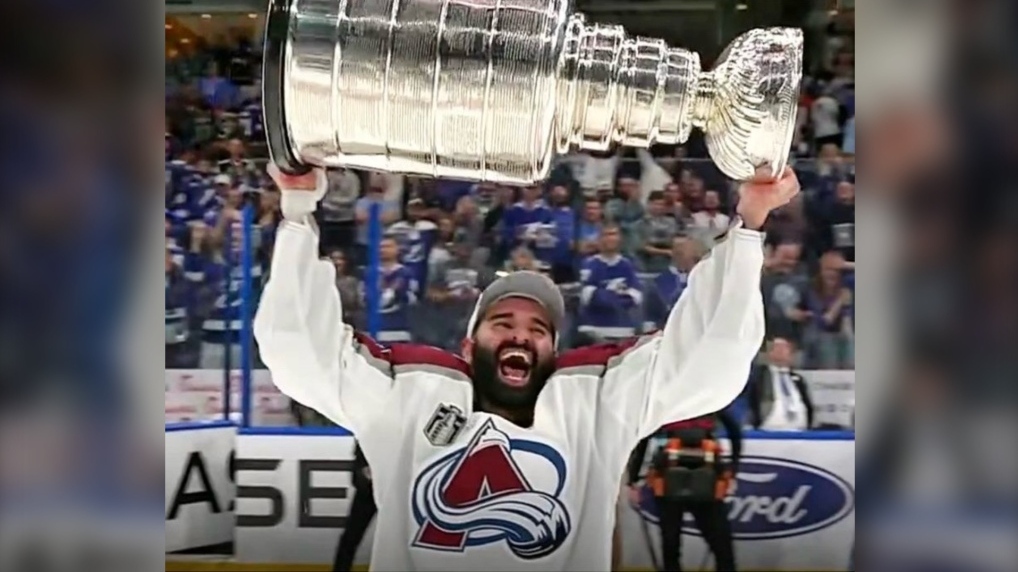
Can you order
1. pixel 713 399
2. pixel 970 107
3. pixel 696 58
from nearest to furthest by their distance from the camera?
pixel 970 107 < pixel 696 58 < pixel 713 399

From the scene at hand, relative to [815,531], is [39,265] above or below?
above

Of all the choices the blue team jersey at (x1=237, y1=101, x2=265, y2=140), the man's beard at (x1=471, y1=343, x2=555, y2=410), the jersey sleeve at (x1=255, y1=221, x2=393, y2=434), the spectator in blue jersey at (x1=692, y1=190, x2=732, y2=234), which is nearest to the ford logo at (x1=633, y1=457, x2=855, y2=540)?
the man's beard at (x1=471, y1=343, x2=555, y2=410)

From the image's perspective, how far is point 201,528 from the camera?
Result: 1544 millimetres

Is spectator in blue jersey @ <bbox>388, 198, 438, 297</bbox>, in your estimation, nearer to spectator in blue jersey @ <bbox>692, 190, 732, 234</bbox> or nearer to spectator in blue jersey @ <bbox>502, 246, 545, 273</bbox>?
spectator in blue jersey @ <bbox>502, 246, 545, 273</bbox>

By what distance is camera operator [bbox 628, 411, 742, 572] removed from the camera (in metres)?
1.56

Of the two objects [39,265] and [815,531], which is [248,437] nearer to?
[815,531]

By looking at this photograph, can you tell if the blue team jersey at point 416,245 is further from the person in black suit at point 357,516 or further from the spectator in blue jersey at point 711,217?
the spectator in blue jersey at point 711,217

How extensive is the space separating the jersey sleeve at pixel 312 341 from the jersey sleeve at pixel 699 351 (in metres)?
0.36

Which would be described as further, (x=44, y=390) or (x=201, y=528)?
(x=201, y=528)

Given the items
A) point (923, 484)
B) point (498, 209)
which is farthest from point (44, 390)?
point (498, 209)

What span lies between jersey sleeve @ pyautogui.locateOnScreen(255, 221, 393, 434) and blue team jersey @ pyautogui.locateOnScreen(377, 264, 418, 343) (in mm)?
38

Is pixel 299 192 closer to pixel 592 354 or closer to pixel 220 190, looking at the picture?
pixel 220 190

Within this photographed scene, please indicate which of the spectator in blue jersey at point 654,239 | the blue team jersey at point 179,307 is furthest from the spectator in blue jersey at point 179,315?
the spectator in blue jersey at point 654,239

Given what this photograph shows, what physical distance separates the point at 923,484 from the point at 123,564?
44cm
